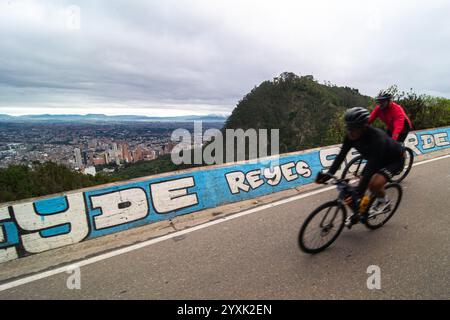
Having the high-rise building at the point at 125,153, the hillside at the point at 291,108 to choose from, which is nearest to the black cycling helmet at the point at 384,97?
the high-rise building at the point at 125,153

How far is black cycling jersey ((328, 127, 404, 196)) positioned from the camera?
8.63 feet

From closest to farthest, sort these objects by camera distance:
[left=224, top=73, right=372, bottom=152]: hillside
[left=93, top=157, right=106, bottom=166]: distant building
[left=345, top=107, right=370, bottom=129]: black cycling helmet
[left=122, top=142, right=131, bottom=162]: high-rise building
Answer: [left=345, top=107, right=370, bottom=129]: black cycling helmet
[left=93, top=157, right=106, bottom=166]: distant building
[left=122, top=142, right=131, bottom=162]: high-rise building
[left=224, top=73, right=372, bottom=152]: hillside

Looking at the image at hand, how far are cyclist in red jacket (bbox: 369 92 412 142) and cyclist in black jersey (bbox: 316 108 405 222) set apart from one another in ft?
5.03

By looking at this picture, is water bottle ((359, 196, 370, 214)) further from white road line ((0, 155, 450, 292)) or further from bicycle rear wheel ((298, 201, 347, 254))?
white road line ((0, 155, 450, 292))

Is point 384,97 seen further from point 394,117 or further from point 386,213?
point 386,213

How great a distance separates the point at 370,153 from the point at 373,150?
0.21 feet

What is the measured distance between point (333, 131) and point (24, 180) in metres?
19.1

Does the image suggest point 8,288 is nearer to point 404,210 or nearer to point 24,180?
point 404,210

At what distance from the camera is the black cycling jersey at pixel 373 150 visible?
8.63 ft

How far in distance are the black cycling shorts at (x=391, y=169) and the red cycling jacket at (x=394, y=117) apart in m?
1.32

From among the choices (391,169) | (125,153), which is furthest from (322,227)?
(125,153)

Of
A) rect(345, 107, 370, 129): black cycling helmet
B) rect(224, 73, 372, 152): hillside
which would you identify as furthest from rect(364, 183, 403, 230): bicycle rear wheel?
rect(224, 73, 372, 152): hillside

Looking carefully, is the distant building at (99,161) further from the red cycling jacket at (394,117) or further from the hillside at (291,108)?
the hillside at (291,108)
